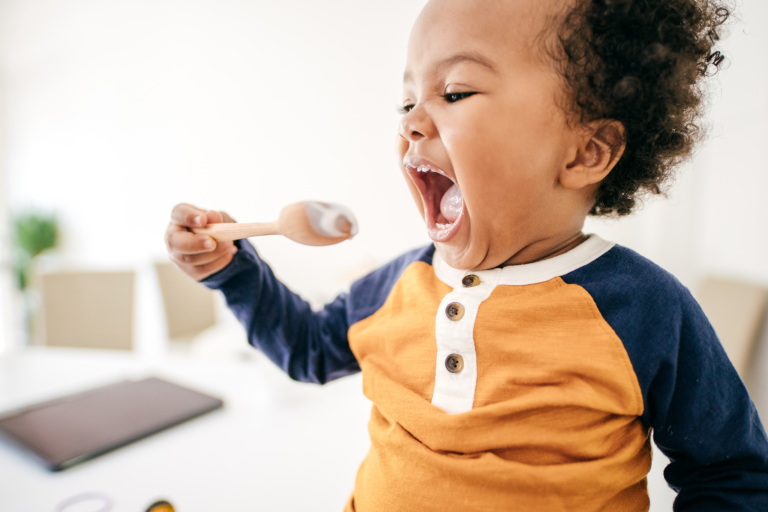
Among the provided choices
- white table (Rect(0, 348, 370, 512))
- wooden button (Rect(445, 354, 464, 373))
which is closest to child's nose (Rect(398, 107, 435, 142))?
wooden button (Rect(445, 354, 464, 373))

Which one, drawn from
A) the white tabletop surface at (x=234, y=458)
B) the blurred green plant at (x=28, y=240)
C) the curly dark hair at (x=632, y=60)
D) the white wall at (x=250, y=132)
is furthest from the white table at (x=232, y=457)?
the blurred green plant at (x=28, y=240)

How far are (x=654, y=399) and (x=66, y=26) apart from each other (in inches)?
201

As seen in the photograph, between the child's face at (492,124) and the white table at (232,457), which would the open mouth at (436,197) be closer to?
the child's face at (492,124)

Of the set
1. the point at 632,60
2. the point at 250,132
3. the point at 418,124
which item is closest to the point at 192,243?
the point at 418,124

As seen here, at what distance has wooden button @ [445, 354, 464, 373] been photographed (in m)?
0.50

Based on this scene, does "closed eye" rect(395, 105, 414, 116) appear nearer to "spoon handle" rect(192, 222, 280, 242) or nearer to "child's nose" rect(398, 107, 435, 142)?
"child's nose" rect(398, 107, 435, 142)

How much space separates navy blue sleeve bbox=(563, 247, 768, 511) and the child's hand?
0.47 meters

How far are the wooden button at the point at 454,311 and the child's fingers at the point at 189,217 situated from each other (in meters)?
0.33

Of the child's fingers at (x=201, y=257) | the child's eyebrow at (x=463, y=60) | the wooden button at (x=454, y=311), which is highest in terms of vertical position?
the child's eyebrow at (x=463, y=60)

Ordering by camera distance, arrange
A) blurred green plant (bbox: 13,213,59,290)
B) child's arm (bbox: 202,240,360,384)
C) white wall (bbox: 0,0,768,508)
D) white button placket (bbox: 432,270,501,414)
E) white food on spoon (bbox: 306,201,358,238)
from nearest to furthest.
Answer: white food on spoon (bbox: 306,201,358,238) < white button placket (bbox: 432,270,501,414) < child's arm (bbox: 202,240,360,384) < white wall (bbox: 0,0,768,508) < blurred green plant (bbox: 13,213,59,290)

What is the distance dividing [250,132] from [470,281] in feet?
8.93

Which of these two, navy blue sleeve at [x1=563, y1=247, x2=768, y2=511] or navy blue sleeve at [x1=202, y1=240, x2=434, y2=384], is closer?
navy blue sleeve at [x1=563, y1=247, x2=768, y2=511]

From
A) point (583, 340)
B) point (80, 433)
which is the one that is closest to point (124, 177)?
point (80, 433)

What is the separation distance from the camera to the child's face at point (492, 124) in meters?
0.46
